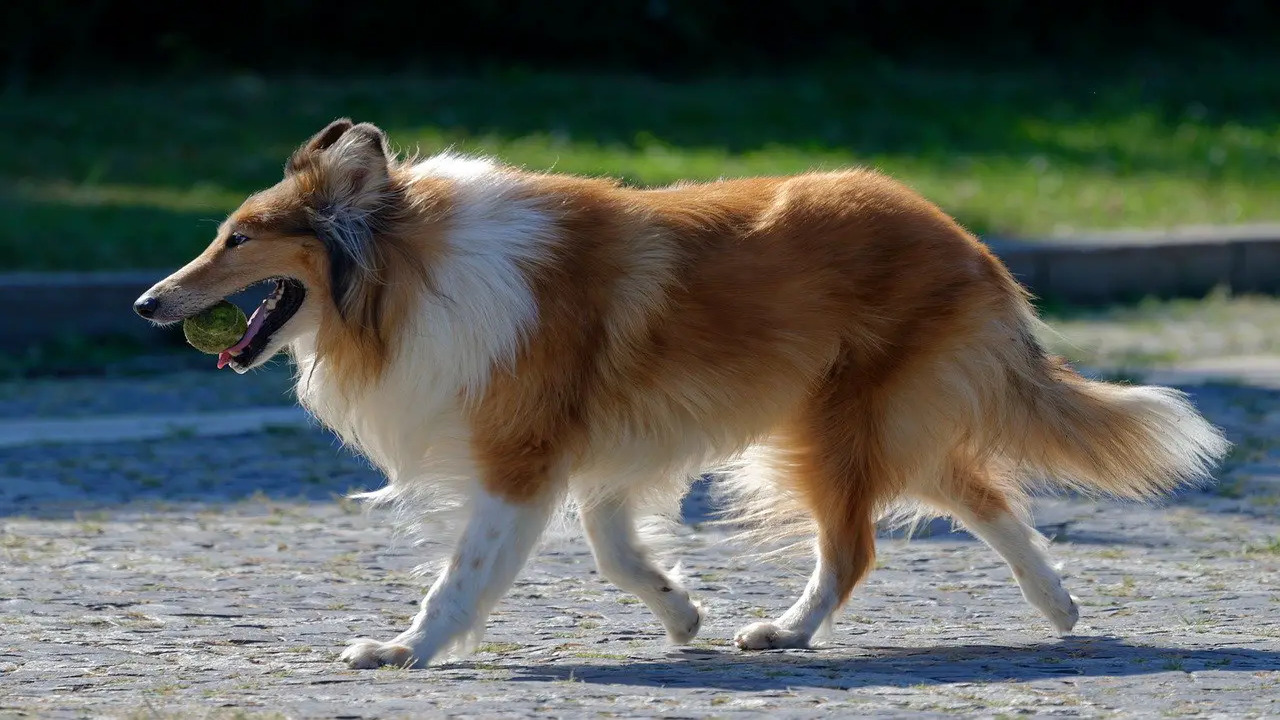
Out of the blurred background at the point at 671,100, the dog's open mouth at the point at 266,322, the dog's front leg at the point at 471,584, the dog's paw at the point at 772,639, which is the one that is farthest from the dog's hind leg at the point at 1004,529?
the blurred background at the point at 671,100

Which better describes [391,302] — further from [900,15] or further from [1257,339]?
[900,15]

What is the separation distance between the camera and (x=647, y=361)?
187 inches

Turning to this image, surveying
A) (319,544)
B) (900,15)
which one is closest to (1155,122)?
(900,15)

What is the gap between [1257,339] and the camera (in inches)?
407

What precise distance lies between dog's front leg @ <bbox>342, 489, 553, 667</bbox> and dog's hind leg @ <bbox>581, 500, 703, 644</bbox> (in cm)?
43

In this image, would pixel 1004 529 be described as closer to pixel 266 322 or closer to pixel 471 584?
pixel 471 584

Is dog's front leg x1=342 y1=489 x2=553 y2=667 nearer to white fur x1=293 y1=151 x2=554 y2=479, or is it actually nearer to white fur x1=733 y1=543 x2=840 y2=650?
white fur x1=293 y1=151 x2=554 y2=479

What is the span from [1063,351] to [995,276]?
183 inches

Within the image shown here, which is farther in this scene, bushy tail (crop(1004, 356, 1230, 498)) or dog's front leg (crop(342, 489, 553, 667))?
bushy tail (crop(1004, 356, 1230, 498))

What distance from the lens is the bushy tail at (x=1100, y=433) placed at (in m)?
5.03

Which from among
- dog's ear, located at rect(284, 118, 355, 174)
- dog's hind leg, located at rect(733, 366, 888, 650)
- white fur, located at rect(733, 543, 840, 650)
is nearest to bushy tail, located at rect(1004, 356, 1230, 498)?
dog's hind leg, located at rect(733, 366, 888, 650)

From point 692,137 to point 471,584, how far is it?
10.6 meters

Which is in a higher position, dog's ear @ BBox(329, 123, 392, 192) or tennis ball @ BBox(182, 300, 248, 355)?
dog's ear @ BBox(329, 123, 392, 192)

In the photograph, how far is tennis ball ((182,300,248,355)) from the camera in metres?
4.98
